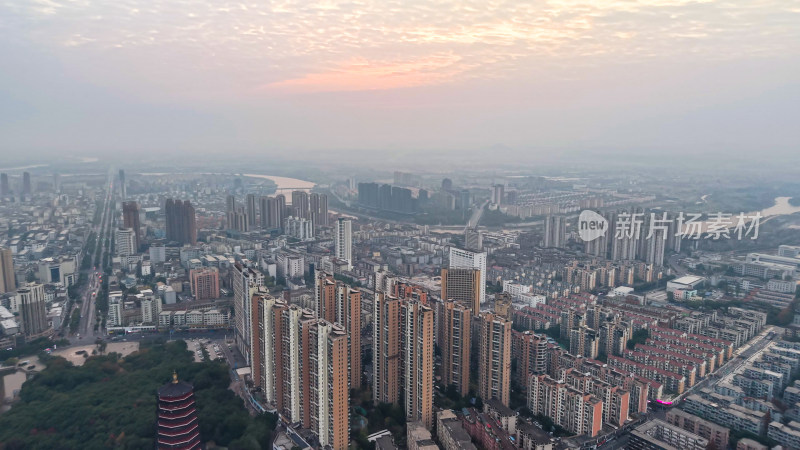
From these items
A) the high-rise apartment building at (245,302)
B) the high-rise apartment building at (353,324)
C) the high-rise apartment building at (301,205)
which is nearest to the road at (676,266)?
the high-rise apartment building at (353,324)

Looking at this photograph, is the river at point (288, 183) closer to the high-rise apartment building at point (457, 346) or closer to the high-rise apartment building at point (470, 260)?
the high-rise apartment building at point (470, 260)

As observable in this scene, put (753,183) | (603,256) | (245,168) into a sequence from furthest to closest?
(245,168)
(753,183)
(603,256)

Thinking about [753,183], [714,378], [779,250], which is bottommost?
[714,378]

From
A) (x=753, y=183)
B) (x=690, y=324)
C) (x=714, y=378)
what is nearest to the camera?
(x=714, y=378)

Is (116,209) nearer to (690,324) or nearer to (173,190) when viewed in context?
(173,190)

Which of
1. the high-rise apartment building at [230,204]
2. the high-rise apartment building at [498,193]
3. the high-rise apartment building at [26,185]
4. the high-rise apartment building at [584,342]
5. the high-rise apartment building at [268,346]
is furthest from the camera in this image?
the high-rise apartment building at [498,193]

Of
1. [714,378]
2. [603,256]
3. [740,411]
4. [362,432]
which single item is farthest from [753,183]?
[362,432]

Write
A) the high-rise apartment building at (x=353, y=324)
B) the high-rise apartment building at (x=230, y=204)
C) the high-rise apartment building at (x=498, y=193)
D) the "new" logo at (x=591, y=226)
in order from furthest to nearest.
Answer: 1. the high-rise apartment building at (x=498, y=193)
2. the high-rise apartment building at (x=230, y=204)
3. the "new" logo at (x=591, y=226)
4. the high-rise apartment building at (x=353, y=324)

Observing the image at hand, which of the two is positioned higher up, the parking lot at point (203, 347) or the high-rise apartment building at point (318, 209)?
the high-rise apartment building at point (318, 209)
